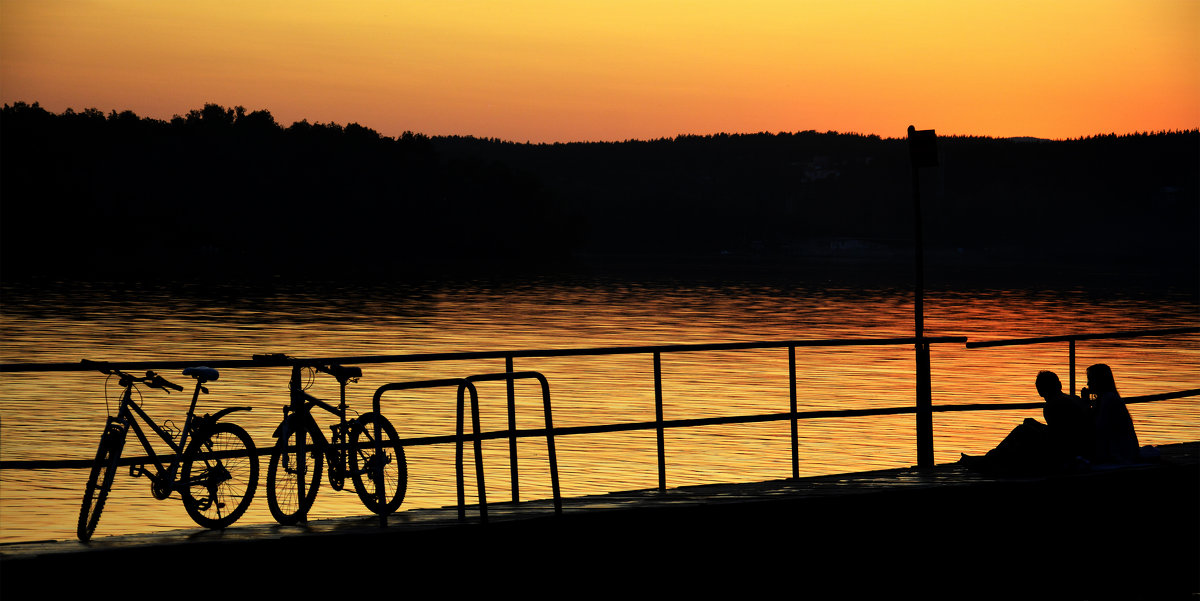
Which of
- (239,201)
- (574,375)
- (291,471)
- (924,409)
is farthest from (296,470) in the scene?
(239,201)

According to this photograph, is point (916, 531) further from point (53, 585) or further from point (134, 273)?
point (134, 273)

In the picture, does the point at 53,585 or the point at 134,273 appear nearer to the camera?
the point at 53,585

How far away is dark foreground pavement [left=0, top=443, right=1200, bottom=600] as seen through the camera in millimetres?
7691

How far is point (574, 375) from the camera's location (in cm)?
3753

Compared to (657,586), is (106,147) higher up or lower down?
higher up

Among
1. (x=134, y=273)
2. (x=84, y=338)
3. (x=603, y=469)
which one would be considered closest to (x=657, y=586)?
(x=603, y=469)

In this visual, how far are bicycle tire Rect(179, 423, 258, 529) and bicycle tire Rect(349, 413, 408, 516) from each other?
2.30ft

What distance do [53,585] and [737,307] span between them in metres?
73.5

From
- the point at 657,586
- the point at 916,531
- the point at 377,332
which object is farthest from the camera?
the point at 377,332

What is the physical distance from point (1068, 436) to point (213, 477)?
6.21 m

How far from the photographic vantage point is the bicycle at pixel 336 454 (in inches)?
349

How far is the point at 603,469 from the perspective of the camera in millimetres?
19906

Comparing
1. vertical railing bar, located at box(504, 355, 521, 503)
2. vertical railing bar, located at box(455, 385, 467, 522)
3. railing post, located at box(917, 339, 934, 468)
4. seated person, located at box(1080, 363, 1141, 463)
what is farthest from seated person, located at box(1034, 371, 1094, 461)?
vertical railing bar, located at box(455, 385, 467, 522)

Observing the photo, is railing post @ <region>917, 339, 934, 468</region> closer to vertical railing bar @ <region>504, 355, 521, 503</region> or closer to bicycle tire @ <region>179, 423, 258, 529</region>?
vertical railing bar @ <region>504, 355, 521, 503</region>
